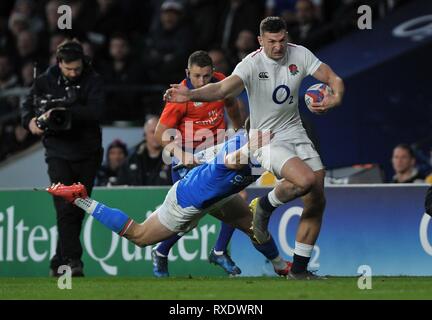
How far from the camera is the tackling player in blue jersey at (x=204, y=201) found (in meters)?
12.7

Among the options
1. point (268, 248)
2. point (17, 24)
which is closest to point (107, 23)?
point (17, 24)

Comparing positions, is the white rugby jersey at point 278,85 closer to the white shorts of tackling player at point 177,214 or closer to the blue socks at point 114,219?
the white shorts of tackling player at point 177,214

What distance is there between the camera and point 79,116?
14.9 meters

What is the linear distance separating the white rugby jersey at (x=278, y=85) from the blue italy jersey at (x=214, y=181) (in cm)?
34

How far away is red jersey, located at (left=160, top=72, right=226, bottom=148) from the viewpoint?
1434 centimetres

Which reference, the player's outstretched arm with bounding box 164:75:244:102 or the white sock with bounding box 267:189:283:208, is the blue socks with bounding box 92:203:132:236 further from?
the player's outstretched arm with bounding box 164:75:244:102

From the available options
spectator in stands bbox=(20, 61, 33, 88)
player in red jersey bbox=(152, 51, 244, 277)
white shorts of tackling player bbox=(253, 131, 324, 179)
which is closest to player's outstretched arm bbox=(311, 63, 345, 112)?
white shorts of tackling player bbox=(253, 131, 324, 179)

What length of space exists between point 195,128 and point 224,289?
2.91 meters

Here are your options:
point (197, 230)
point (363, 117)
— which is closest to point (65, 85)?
point (197, 230)

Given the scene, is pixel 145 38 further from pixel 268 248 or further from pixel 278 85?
pixel 278 85

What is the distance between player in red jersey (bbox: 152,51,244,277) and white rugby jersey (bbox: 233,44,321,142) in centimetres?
122

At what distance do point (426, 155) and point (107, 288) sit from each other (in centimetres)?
660

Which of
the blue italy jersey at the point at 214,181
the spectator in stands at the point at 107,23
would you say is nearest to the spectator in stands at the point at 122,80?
the spectator in stands at the point at 107,23

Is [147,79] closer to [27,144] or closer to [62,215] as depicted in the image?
[27,144]
